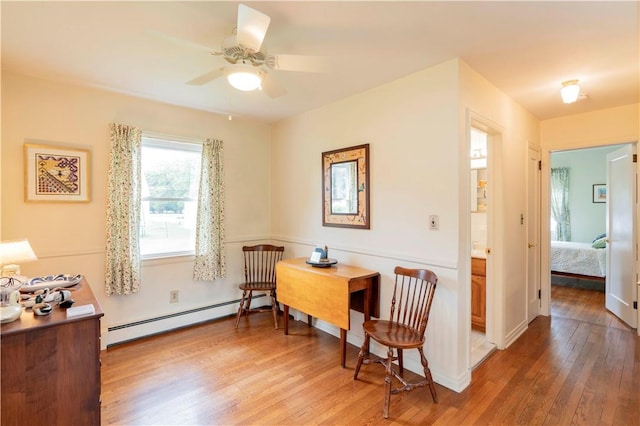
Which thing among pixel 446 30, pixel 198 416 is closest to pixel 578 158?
pixel 446 30

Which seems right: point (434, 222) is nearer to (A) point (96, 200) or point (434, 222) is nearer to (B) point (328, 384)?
(B) point (328, 384)

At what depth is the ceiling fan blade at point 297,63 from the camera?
1778 mm

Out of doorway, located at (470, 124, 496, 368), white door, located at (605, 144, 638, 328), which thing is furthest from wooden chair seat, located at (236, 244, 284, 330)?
white door, located at (605, 144, 638, 328)

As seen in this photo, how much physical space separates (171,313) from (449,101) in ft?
10.9

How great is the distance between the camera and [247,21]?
1.41 meters

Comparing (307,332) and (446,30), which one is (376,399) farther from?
(446,30)

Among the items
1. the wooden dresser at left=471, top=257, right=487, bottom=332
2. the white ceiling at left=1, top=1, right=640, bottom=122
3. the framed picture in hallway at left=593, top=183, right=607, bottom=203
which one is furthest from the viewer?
the framed picture in hallway at left=593, top=183, right=607, bottom=203

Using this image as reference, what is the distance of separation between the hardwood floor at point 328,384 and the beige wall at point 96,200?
0.42m

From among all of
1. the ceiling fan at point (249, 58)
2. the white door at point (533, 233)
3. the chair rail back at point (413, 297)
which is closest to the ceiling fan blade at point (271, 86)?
the ceiling fan at point (249, 58)

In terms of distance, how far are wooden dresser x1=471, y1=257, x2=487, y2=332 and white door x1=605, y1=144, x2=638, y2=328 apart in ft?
5.45

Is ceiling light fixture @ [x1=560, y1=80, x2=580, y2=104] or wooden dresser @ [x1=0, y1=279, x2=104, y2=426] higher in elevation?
ceiling light fixture @ [x1=560, y1=80, x2=580, y2=104]

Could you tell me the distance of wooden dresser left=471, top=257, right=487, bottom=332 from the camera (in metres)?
3.08

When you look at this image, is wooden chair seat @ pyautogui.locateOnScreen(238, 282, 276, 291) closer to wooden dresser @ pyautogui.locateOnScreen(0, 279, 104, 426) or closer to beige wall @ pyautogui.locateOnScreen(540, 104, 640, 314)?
wooden dresser @ pyautogui.locateOnScreen(0, 279, 104, 426)

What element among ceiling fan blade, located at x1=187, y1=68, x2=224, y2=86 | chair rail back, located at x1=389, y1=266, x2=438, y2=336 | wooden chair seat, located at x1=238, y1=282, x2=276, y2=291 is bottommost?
wooden chair seat, located at x1=238, y1=282, x2=276, y2=291
